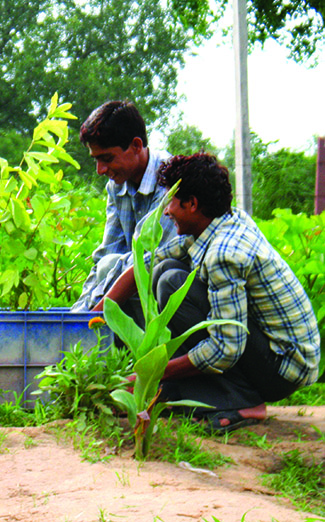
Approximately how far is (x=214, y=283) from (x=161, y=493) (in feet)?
3.21

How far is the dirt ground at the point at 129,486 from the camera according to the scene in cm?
165

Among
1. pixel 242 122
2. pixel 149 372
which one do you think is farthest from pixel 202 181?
pixel 242 122

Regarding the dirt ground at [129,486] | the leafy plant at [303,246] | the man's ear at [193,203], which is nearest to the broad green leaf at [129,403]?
the dirt ground at [129,486]

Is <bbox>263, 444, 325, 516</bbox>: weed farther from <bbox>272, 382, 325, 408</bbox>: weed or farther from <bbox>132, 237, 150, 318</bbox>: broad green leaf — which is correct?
<bbox>272, 382, 325, 408</bbox>: weed

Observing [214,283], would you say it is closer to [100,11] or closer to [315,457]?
[315,457]

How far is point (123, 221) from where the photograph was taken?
335cm

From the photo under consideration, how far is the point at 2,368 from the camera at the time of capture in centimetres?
270

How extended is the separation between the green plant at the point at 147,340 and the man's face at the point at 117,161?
913 millimetres

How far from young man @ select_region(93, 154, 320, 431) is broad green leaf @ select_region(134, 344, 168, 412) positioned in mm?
414

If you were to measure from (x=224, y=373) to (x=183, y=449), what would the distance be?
0.54 metres

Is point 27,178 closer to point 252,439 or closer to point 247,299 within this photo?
point 247,299

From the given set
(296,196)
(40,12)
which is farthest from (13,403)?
(40,12)

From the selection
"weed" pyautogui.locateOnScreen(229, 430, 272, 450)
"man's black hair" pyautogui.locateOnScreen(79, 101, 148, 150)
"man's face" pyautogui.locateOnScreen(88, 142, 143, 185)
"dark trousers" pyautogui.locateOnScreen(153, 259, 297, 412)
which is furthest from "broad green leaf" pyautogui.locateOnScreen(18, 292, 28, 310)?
"weed" pyautogui.locateOnScreen(229, 430, 272, 450)

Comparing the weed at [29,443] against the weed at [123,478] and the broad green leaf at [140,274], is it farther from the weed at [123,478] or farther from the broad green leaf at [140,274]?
the broad green leaf at [140,274]
